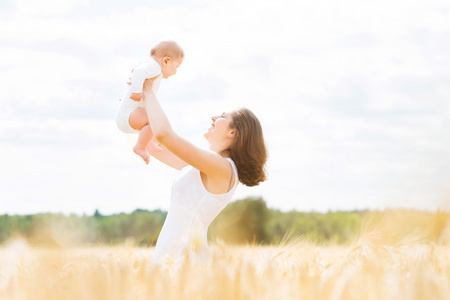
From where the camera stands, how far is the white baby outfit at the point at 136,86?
306cm

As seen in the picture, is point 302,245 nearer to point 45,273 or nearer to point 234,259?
point 234,259

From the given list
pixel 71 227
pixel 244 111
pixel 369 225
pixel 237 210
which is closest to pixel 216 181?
pixel 244 111

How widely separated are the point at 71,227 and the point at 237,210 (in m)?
6.81

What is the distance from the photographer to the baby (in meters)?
3.25

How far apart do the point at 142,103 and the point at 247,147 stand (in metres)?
0.79

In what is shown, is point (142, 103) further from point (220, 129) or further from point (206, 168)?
point (206, 168)

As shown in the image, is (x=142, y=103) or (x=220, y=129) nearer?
(x=220, y=129)

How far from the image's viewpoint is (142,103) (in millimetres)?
3254

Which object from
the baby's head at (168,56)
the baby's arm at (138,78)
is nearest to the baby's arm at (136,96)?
the baby's arm at (138,78)

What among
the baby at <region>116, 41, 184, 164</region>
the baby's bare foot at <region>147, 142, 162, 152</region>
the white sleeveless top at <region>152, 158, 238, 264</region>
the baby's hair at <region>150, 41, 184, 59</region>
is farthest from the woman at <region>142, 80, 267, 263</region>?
the baby's bare foot at <region>147, 142, 162, 152</region>

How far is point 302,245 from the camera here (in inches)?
80.4

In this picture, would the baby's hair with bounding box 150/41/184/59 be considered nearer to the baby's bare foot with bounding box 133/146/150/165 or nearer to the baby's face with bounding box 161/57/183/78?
the baby's face with bounding box 161/57/183/78

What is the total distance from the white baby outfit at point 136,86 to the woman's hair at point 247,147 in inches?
24.0

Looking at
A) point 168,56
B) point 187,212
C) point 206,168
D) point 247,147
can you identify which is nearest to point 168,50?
point 168,56
